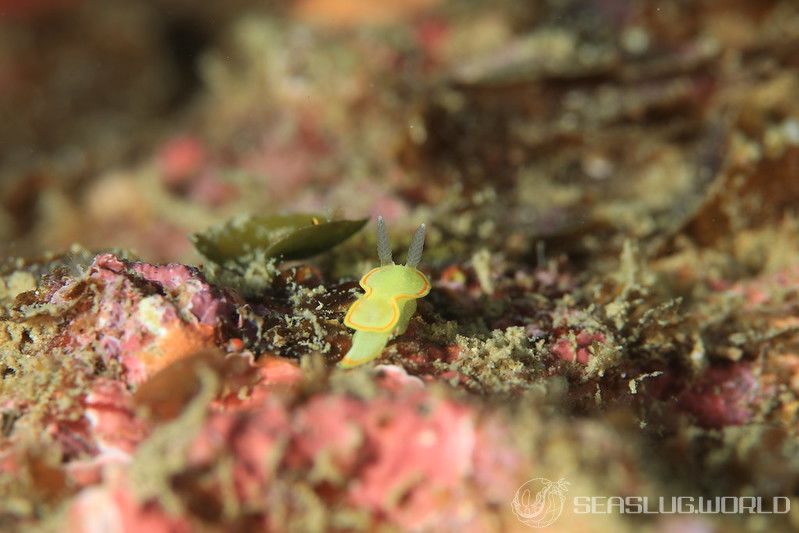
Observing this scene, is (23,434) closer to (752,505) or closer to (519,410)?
(519,410)

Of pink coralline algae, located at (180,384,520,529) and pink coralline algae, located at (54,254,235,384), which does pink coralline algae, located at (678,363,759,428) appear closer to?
pink coralline algae, located at (180,384,520,529)

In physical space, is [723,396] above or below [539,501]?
above

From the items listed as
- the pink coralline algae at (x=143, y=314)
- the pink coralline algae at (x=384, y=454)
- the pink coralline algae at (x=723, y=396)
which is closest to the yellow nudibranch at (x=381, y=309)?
the pink coralline algae at (x=384, y=454)

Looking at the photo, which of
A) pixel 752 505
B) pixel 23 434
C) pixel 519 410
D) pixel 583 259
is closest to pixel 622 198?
pixel 583 259

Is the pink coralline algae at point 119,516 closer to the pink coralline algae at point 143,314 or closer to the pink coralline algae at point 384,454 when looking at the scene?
the pink coralline algae at point 384,454

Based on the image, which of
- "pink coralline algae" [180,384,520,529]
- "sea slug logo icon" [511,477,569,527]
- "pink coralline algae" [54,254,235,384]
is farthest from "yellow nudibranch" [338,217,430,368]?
"sea slug logo icon" [511,477,569,527]

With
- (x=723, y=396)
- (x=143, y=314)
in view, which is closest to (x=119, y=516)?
(x=143, y=314)

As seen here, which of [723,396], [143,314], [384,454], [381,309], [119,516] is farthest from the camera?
[723,396]

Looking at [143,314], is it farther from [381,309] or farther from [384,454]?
[384,454]
